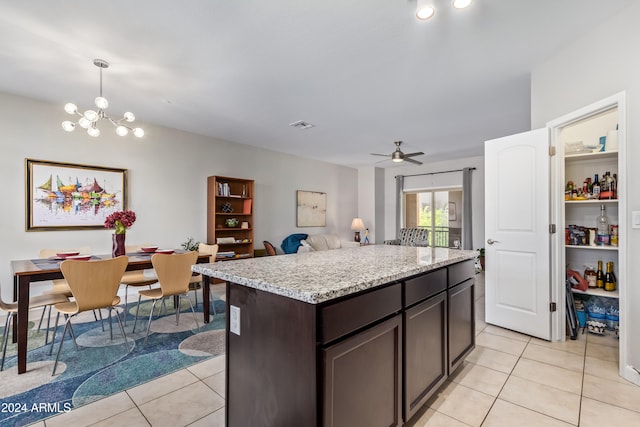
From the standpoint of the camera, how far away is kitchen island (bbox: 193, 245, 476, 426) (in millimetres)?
1143

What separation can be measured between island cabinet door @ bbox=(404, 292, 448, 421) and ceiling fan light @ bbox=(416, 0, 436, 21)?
1.88 metres

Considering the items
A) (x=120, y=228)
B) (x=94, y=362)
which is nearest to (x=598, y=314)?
(x=94, y=362)

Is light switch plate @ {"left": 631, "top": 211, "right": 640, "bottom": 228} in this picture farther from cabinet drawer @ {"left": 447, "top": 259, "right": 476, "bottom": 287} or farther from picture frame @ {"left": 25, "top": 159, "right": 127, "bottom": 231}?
picture frame @ {"left": 25, "top": 159, "right": 127, "bottom": 231}

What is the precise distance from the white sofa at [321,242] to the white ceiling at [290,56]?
9.01 ft

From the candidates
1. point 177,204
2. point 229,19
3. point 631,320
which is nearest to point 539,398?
point 631,320

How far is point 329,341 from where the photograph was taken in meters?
1.15

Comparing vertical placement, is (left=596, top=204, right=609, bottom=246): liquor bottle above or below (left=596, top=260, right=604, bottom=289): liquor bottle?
above

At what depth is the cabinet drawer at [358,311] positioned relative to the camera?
1139 mm

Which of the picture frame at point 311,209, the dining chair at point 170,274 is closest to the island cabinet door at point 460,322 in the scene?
the dining chair at point 170,274

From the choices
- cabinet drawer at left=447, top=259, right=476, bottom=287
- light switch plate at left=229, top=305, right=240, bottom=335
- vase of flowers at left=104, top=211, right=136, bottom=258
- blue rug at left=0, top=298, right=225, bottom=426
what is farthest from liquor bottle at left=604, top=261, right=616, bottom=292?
vase of flowers at left=104, top=211, right=136, bottom=258

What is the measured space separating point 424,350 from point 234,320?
1.09 m

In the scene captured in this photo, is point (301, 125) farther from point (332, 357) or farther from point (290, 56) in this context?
point (332, 357)

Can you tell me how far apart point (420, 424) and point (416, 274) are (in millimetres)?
839

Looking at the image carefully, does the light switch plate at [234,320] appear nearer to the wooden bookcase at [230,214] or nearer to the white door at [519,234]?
the white door at [519,234]
